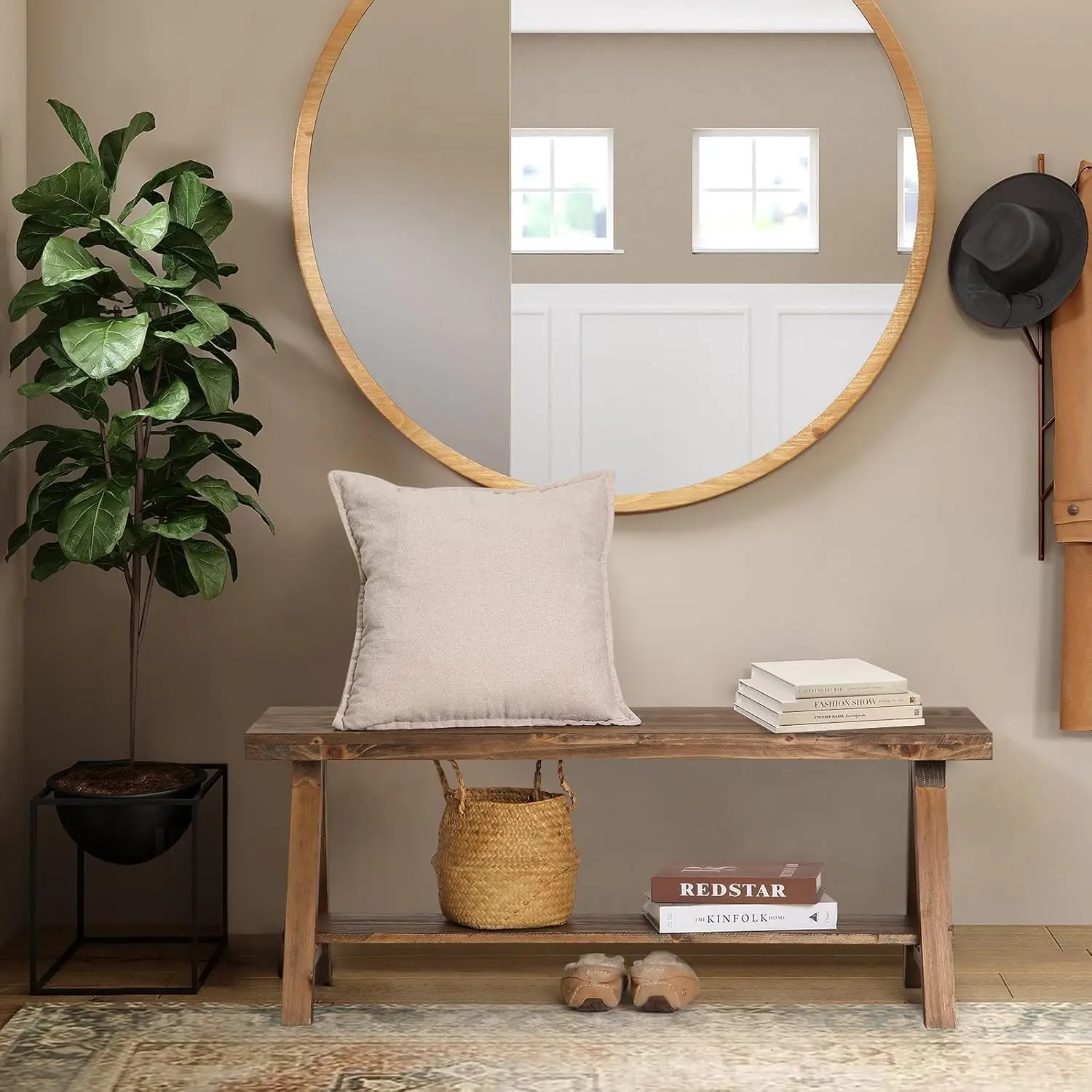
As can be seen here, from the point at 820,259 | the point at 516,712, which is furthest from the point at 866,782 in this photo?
the point at 820,259

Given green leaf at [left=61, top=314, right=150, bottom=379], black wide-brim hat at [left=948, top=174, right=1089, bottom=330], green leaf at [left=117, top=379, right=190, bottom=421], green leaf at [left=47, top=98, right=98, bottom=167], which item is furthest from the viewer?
black wide-brim hat at [left=948, top=174, right=1089, bottom=330]

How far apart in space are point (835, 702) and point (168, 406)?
1.24m

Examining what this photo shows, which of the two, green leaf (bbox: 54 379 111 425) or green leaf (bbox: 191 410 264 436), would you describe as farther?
green leaf (bbox: 191 410 264 436)

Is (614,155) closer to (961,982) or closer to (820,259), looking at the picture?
(820,259)

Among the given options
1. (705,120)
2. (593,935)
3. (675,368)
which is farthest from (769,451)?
(593,935)

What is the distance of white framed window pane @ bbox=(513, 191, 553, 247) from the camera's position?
2.37 metres

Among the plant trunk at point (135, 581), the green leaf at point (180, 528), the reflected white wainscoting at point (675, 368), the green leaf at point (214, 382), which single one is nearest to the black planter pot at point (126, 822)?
the plant trunk at point (135, 581)

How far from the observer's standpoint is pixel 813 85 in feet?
7.79

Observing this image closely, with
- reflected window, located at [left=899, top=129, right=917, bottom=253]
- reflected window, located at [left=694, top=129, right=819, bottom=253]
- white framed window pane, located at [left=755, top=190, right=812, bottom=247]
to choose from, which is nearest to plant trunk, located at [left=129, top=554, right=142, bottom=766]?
reflected window, located at [left=694, top=129, right=819, bottom=253]

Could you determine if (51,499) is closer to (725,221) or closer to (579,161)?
(579,161)

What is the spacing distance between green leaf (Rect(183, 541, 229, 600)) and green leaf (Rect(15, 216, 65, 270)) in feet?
1.95

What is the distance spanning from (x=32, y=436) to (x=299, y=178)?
74cm

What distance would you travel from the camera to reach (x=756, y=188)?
2383 millimetres

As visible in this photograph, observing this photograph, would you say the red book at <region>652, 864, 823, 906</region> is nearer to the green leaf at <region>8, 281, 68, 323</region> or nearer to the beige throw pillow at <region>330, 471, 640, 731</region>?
the beige throw pillow at <region>330, 471, 640, 731</region>
